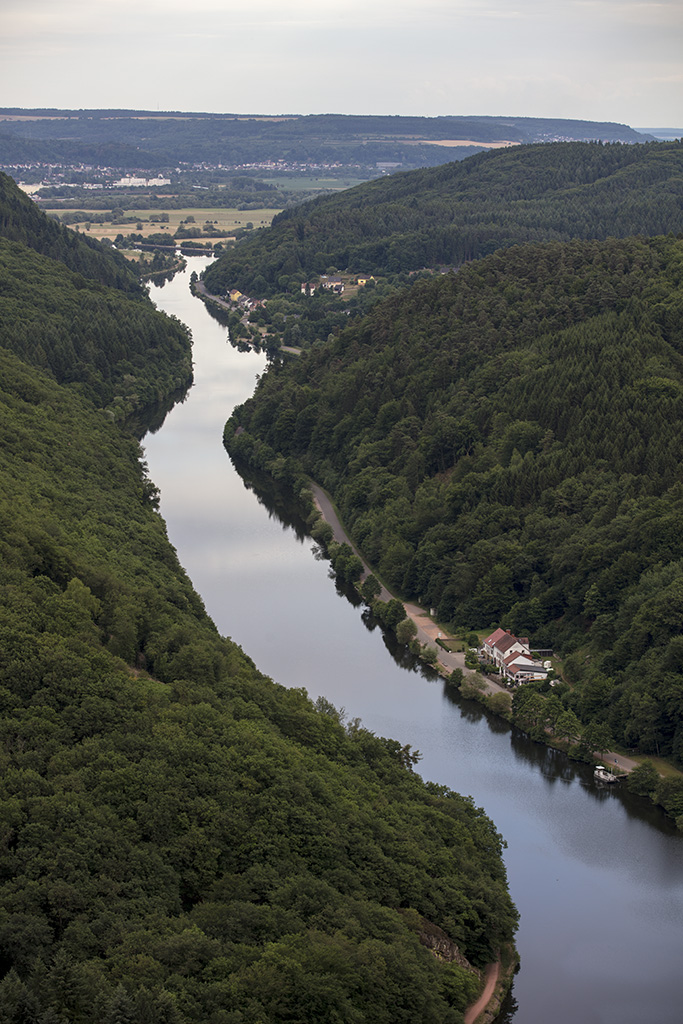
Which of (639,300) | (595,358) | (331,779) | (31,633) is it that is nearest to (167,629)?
(31,633)

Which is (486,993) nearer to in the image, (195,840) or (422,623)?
(195,840)

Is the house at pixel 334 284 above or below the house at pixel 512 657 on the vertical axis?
above

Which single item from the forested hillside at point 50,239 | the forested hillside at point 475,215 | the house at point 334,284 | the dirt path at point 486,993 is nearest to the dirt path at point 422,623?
the dirt path at point 486,993

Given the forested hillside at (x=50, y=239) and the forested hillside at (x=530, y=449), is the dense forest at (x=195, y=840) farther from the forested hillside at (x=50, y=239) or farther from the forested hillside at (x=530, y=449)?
the forested hillside at (x=50, y=239)

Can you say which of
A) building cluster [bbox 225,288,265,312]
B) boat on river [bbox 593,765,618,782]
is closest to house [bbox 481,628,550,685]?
boat on river [bbox 593,765,618,782]

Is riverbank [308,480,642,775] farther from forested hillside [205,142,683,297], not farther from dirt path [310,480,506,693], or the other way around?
forested hillside [205,142,683,297]

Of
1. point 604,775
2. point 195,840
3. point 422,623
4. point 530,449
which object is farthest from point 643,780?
point 530,449

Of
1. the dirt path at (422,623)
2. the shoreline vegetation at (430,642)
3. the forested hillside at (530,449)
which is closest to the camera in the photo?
→ the shoreline vegetation at (430,642)
